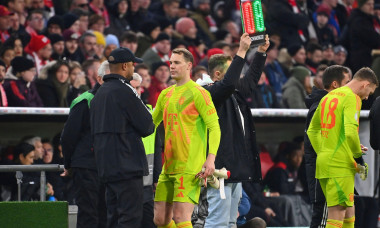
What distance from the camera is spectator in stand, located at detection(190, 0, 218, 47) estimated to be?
1831 cm

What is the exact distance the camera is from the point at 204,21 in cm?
1872

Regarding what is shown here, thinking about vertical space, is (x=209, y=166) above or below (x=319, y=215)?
above

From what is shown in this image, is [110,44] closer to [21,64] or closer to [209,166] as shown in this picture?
[21,64]

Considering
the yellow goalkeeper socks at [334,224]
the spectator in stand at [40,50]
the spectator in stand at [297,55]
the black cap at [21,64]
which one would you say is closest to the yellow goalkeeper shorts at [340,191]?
the yellow goalkeeper socks at [334,224]

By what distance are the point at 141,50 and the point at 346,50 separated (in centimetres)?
451

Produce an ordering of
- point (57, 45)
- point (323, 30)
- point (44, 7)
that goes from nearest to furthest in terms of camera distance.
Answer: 1. point (57, 45)
2. point (44, 7)
3. point (323, 30)

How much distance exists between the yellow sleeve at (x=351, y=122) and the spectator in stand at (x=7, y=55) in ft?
19.5

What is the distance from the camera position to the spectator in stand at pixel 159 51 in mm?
15516

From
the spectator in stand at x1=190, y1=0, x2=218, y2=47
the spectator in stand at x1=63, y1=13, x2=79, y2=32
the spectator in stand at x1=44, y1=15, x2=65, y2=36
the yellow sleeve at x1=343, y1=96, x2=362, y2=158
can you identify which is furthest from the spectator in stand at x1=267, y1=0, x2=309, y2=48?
the yellow sleeve at x1=343, y1=96, x2=362, y2=158

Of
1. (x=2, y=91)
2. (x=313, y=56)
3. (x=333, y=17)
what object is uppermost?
(x=333, y=17)

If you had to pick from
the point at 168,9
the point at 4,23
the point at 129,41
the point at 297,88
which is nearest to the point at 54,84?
the point at 4,23

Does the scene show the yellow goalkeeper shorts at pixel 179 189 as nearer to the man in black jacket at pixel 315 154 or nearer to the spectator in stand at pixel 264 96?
the man in black jacket at pixel 315 154

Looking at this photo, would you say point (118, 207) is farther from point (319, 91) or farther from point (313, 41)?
point (313, 41)

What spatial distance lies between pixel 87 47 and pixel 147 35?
6.46 ft
